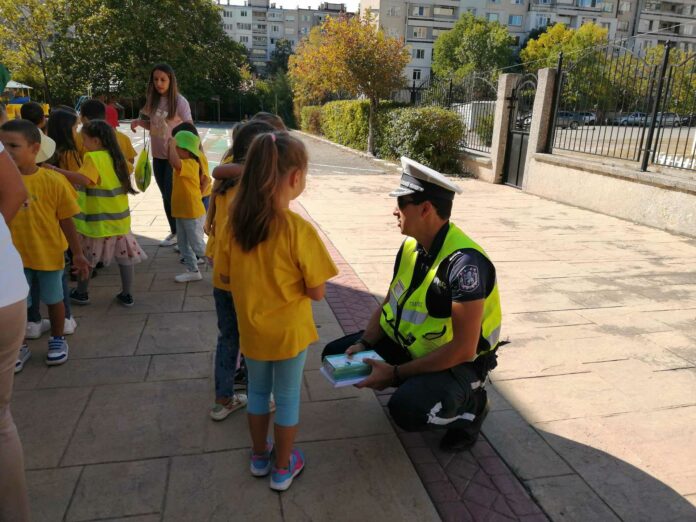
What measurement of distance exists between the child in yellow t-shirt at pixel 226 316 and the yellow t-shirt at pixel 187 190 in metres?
1.62

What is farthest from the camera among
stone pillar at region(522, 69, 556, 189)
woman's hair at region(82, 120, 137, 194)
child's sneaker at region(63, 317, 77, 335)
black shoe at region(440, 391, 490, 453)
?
stone pillar at region(522, 69, 556, 189)

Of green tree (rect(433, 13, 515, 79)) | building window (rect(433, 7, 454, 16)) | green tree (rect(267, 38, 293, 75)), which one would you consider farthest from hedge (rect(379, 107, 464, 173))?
green tree (rect(267, 38, 293, 75))

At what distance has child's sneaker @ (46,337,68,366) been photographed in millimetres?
3189

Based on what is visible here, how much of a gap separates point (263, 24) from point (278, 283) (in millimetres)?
130383

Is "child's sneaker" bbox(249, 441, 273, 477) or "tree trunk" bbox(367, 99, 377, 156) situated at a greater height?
"tree trunk" bbox(367, 99, 377, 156)

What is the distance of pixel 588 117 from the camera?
31.5ft

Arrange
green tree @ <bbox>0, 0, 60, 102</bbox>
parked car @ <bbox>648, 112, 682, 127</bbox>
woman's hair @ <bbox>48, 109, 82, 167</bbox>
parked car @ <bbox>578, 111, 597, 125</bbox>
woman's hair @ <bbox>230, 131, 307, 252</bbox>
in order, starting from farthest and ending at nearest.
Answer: green tree @ <bbox>0, 0, 60, 102</bbox>
parked car @ <bbox>578, 111, 597, 125</bbox>
parked car @ <bbox>648, 112, 682, 127</bbox>
woman's hair @ <bbox>48, 109, 82, 167</bbox>
woman's hair @ <bbox>230, 131, 307, 252</bbox>

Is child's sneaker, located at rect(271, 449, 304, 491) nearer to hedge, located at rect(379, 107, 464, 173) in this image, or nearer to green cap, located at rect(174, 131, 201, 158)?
green cap, located at rect(174, 131, 201, 158)

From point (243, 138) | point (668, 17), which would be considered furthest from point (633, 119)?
point (668, 17)

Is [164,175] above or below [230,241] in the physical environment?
below

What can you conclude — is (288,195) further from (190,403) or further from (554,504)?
(554,504)

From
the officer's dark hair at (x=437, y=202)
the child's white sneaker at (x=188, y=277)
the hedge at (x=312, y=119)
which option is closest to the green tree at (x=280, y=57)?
the hedge at (x=312, y=119)

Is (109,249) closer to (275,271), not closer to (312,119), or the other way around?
(275,271)

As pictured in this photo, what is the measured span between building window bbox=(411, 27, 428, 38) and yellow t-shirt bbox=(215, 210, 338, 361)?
76049mm
